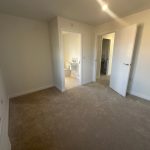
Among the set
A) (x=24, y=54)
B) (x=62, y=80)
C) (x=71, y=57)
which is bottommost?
(x=62, y=80)

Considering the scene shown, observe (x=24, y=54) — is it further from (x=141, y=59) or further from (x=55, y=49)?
(x=141, y=59)

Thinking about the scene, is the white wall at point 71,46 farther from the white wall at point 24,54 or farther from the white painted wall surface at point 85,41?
the white wall at point 24,54

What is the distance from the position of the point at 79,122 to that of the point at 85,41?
8.85 ft

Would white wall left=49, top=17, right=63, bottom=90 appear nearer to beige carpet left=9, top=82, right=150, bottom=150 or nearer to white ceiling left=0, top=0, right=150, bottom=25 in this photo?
white ceiling left=0, top=0, right=150, bottom=25

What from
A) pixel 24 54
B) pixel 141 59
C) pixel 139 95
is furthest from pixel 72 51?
pixel 139 95

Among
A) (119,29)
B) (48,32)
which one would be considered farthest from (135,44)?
(48,32)

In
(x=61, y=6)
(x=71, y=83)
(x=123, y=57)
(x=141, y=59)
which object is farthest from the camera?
(x=71, y=83)

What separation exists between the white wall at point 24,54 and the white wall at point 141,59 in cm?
249

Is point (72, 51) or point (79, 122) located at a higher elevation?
point (72, 51)

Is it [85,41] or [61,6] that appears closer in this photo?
[61,6]

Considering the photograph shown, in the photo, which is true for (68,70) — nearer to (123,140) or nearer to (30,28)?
(30,28)

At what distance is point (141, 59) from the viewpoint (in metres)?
2.51

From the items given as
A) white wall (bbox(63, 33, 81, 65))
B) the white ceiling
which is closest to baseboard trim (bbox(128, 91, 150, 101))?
the white ceiling

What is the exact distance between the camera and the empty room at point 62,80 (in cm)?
154
